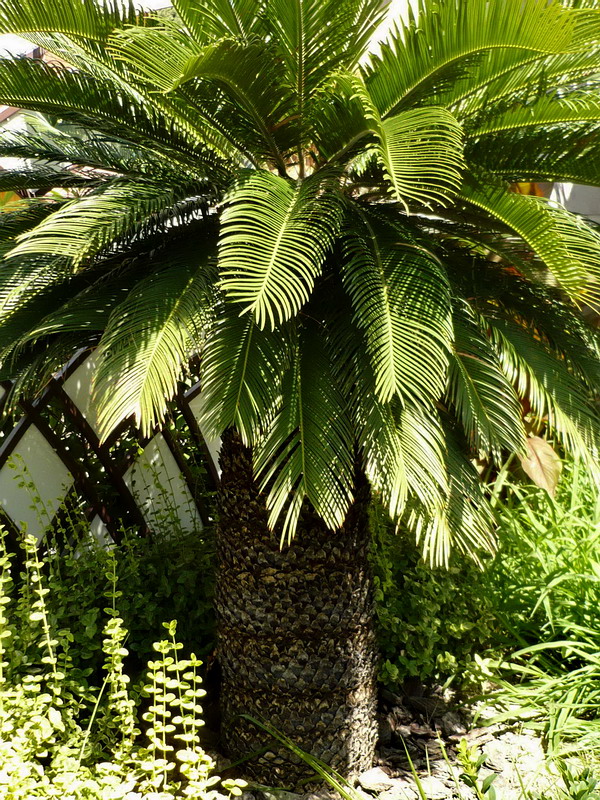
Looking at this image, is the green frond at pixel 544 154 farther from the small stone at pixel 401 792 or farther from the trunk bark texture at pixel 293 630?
the small stone at pixel 401 792

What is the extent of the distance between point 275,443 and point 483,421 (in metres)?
0.72

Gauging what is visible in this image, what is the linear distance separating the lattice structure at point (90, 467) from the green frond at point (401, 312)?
1716 mm

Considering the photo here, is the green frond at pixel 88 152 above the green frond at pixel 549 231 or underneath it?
above

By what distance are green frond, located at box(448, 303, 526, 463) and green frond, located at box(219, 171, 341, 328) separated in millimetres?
614

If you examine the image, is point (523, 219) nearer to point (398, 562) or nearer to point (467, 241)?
point (467, 241)

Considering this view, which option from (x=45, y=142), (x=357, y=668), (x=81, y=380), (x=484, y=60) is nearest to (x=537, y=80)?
(x=484, y=60)

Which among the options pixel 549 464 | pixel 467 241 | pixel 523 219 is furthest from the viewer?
pixel 549 464

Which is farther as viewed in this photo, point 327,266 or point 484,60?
point 327,266

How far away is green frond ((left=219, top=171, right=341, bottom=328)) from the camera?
1945 millimetres

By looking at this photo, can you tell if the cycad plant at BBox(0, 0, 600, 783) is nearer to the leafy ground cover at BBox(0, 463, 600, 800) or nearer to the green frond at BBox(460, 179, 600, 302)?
the green frond at BBox(460, 179, 600, 302)

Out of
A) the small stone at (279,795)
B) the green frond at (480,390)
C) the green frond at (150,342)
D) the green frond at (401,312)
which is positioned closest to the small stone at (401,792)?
the small stone at (279,795)

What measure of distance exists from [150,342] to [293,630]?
3.99 ft

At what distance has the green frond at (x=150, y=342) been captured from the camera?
209 centimetres

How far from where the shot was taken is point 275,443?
2283mm
